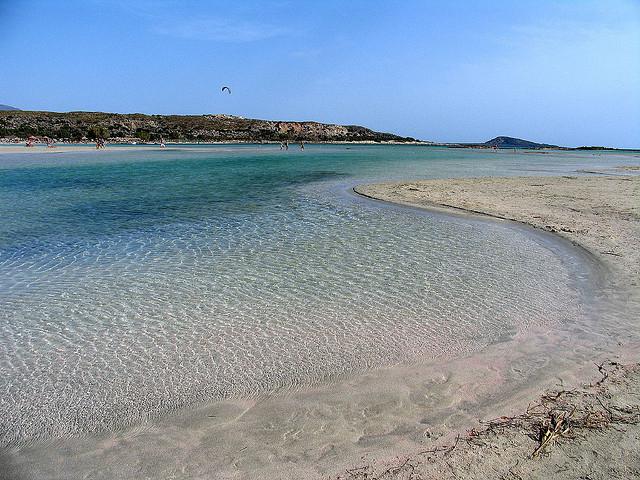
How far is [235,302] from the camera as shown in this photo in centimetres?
610

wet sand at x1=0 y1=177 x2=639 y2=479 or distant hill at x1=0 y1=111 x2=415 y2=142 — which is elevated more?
distant hill at x1=0 y1=111 x2=415 y2=142

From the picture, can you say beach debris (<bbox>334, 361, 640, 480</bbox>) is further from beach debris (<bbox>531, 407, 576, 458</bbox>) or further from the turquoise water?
the turquoise water

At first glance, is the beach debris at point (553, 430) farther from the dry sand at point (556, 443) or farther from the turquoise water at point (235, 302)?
the turquoise water at point (235, 302)

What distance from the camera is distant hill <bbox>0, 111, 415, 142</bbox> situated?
95800 mm

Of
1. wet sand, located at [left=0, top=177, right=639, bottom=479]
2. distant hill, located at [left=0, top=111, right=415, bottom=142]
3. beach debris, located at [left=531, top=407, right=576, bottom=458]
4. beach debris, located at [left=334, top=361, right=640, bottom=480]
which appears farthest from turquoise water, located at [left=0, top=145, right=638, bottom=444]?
distant hill, located at [left=0, top=111, right=415, bottom=142]

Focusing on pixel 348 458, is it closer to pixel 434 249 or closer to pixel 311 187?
pixel 434 249

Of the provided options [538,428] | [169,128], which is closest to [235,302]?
[538,428]

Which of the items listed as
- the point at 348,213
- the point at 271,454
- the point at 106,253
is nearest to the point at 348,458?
the point at 271,454

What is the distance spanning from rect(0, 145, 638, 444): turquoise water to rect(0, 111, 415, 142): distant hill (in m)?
86.3

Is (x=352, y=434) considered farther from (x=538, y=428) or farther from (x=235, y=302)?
(x=235, y=302)

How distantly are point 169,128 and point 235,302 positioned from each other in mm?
124185

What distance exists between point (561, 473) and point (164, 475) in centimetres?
260

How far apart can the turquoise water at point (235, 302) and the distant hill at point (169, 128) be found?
283ft

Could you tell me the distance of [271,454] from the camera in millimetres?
3178
